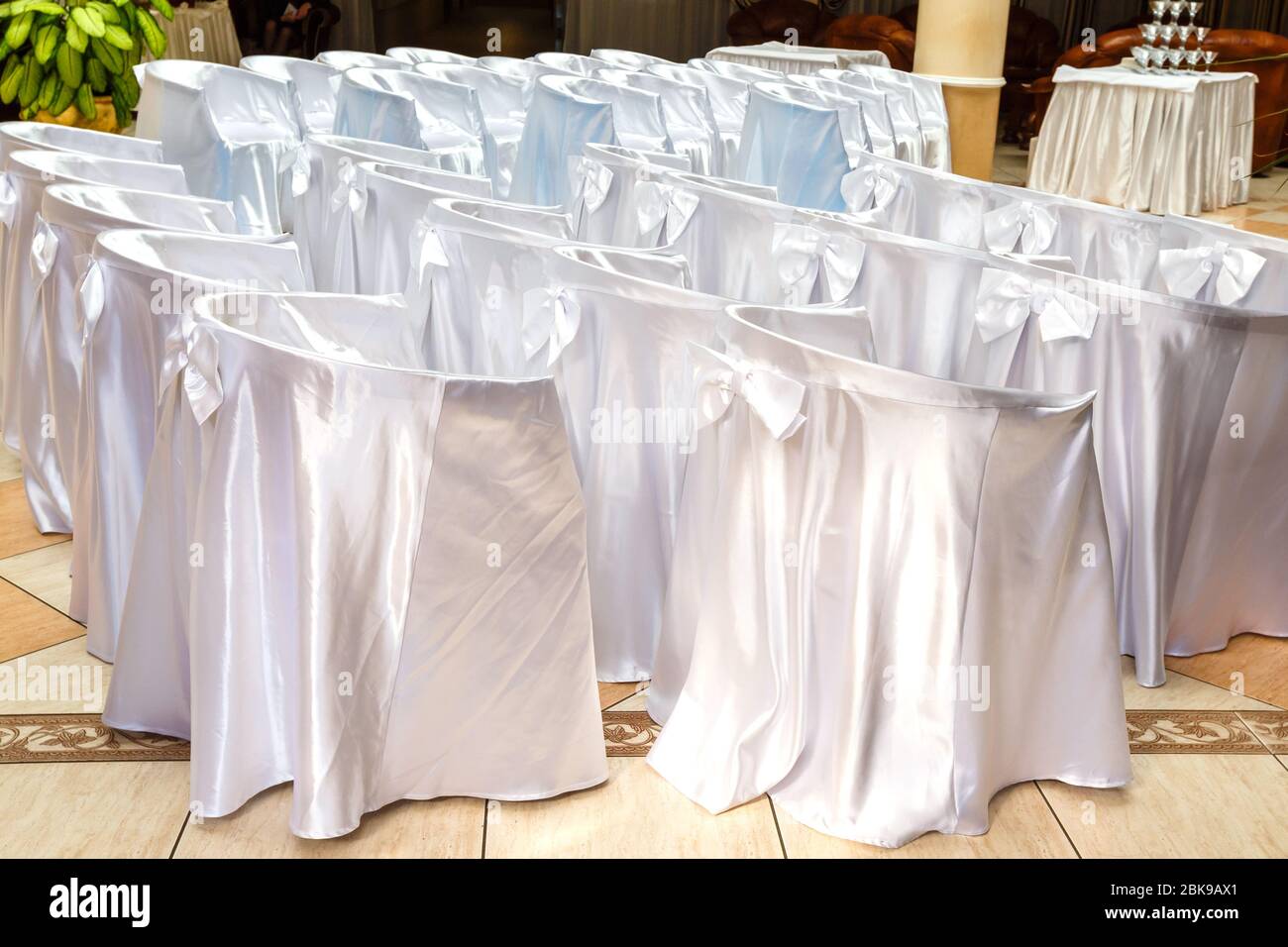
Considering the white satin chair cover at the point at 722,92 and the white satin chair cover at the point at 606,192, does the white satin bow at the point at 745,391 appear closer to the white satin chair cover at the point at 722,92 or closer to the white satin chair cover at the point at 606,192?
the white satin chair cover at the point at 606,192

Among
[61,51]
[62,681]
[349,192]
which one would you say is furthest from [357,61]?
[62,681]

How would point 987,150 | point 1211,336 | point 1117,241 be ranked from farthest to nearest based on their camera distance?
point 987,150, point 1117,241, point 1211,336

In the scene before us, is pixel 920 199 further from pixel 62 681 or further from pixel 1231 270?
pixel 62 681

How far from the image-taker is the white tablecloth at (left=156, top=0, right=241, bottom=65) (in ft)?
27.4

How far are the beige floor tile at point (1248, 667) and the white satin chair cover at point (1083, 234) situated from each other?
0.86 m

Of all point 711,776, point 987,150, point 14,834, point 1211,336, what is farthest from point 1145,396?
point 987,150

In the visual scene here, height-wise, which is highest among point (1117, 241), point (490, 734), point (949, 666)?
point (1117, 241)

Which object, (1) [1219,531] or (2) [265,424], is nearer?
(2) [265,424]

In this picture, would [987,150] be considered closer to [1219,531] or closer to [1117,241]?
[1117,241]

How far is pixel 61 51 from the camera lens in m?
4.13

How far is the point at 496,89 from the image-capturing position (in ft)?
16.8

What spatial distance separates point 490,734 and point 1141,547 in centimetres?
136

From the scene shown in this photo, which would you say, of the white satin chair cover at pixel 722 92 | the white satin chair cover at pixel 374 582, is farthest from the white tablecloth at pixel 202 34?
the white satin chair cover at pixel 374 582

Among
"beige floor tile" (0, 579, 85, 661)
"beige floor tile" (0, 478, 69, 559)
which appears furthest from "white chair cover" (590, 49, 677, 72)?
"beige floor tile" (0, 579, 85, 661)
